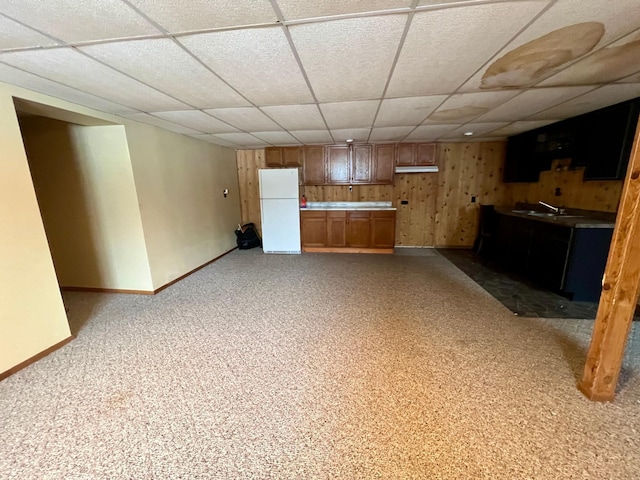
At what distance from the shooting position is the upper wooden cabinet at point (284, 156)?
17.6 feet

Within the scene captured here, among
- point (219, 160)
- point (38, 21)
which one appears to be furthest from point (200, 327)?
point (219, 160)

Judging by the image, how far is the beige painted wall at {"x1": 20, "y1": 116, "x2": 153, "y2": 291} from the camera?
3086mm

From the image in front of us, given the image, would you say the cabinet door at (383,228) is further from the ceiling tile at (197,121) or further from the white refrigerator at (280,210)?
the ceiling tile at (197,121)

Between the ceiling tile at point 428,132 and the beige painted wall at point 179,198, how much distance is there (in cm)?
365

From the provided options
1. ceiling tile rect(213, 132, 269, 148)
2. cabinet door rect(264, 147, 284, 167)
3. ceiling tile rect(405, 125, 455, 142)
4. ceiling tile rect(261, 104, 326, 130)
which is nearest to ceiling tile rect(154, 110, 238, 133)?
ceiling tile rect(213, 132, 269, 148)

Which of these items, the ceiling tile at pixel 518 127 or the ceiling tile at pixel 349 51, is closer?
the ceiling tile at pixel 349 51

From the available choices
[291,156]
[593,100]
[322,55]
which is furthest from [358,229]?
[322,55]

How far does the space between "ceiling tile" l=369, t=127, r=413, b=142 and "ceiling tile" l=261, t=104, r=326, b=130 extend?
3.15 feet

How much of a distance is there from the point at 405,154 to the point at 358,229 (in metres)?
1.76

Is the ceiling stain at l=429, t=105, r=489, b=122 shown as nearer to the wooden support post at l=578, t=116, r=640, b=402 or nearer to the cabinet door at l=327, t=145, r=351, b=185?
the wooden support post at l=578, t=116, r=640, b=402

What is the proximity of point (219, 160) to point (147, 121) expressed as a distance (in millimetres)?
1879

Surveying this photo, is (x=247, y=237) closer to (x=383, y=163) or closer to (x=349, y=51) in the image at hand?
(x=383, y=163)

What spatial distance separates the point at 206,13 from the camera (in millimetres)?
1255

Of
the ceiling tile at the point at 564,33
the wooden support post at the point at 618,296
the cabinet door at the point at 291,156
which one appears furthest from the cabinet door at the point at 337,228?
the wooden support post at the point at 618,296
